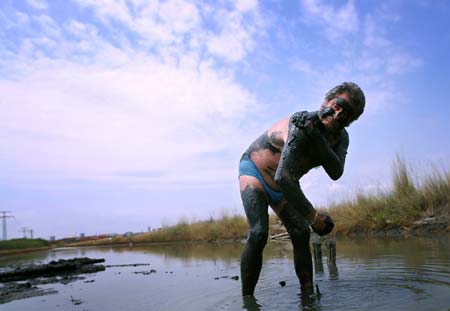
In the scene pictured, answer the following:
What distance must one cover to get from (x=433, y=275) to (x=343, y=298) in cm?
151

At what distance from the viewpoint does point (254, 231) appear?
4215mm

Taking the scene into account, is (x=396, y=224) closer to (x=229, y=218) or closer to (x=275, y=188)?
(x=275, y=188)

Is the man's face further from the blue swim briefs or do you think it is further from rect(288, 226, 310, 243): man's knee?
rect(288, 226, 310, 243): man's knee

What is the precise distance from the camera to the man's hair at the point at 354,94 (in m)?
3.48

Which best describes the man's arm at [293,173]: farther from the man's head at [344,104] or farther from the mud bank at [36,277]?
the mud bank at [36,277]

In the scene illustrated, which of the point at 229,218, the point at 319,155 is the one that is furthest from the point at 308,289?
the point at 229,218

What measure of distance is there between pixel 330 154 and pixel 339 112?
355 mm

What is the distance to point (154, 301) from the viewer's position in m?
5.20

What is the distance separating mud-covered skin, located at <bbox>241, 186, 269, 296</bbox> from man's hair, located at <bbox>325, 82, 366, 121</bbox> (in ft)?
4.10

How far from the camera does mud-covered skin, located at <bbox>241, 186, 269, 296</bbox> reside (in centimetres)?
421

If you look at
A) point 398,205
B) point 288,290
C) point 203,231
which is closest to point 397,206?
point 398,205

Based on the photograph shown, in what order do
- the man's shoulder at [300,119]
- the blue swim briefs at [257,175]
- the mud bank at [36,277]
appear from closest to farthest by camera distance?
the man's shoulder at [300,119] < the blue swim briefs at [257,175] < the mud bank at [36,277]

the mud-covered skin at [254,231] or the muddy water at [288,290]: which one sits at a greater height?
the mud-covered skin at [254,231]

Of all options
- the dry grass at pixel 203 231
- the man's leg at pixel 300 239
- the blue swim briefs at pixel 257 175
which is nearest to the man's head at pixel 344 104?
the blue swim briefs at pixel 257 175
